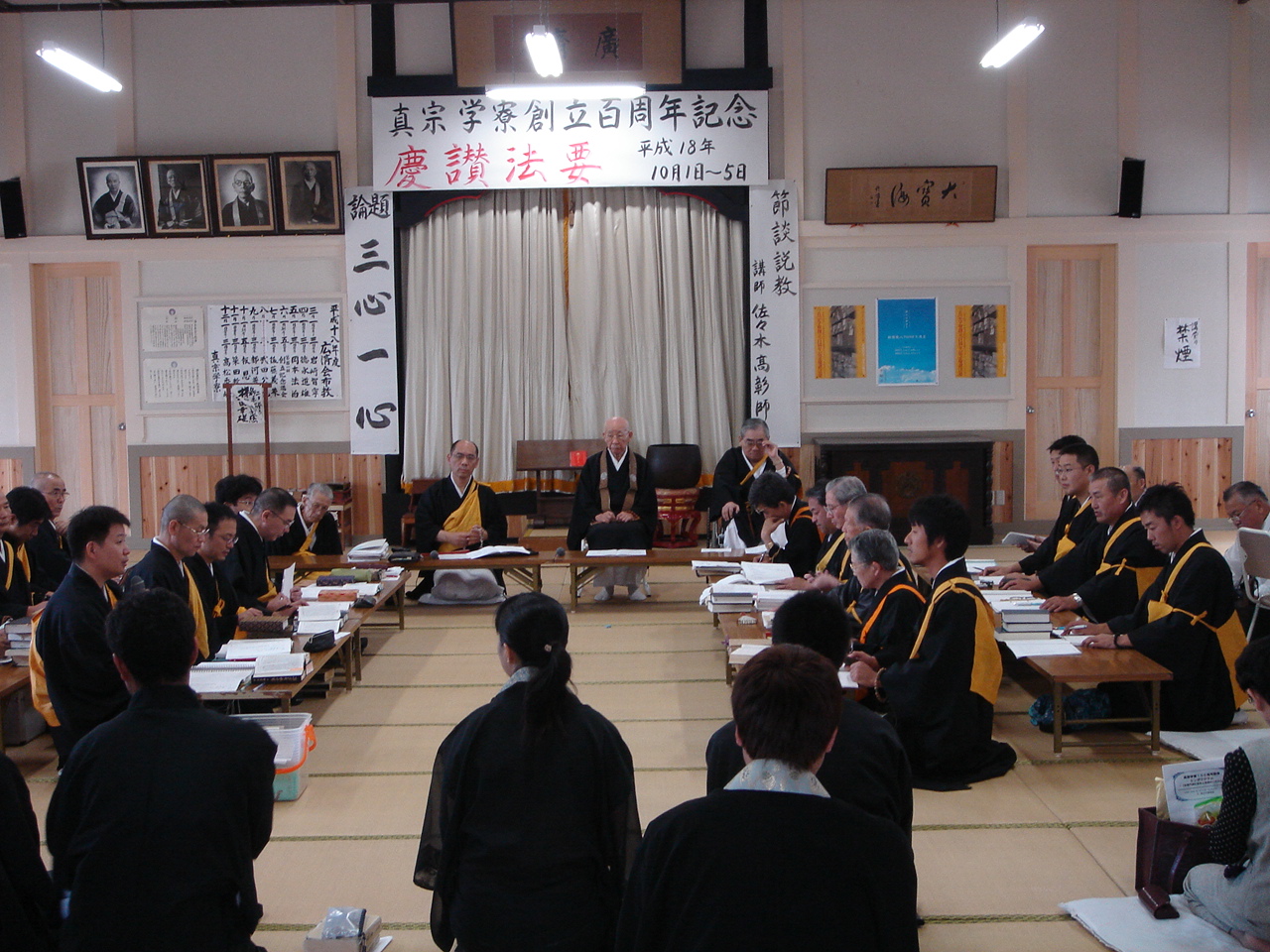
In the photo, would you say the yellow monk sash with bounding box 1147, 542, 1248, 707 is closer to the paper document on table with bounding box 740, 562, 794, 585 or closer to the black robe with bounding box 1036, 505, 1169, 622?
the black robe with bounding box 1036, 505, 1169, 622

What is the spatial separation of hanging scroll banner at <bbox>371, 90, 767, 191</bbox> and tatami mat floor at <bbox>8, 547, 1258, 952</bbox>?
13.7ft

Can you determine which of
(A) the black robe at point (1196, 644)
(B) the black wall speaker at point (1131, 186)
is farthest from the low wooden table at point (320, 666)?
(B) the black wall speaker at point (1131, 186)

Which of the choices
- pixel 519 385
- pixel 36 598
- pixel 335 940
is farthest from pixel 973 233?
pixel 335 940

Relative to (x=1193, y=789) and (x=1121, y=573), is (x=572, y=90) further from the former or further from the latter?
(x=1193, y=789)

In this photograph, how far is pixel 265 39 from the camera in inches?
329

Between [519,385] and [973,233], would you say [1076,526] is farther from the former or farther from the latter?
[519,385]

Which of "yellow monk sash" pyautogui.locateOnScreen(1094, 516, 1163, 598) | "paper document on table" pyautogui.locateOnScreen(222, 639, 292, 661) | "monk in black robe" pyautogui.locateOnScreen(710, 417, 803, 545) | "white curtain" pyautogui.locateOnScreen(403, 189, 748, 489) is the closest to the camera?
"paper document on table" pyautogui.locateOnScreen(222, 639, 292, 661)

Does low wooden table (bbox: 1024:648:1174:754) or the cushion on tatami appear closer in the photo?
the cushion on tatami

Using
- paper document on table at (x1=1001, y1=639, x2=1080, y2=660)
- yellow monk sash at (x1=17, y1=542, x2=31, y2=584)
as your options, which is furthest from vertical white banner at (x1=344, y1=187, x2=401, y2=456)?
paper document on table at (x1=1001, y1=639, x2=1080, y2=660)

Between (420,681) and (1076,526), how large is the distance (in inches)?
123

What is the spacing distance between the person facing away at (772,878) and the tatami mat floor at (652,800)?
136 centimetres

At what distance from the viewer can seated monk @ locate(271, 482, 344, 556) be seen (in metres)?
5.89

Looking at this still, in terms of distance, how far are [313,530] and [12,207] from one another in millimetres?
Result: 4354

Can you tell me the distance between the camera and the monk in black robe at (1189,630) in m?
3.82
